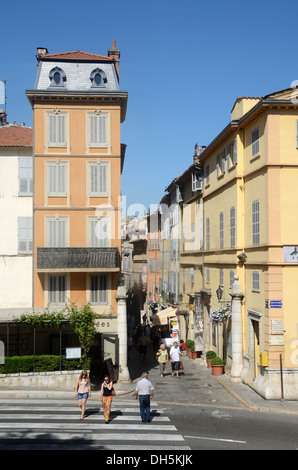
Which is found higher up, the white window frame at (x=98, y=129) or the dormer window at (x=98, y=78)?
the dormer window at (x=98, y=78)

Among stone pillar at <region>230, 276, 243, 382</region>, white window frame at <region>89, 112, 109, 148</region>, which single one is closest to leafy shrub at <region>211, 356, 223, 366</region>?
stone pillar at <region>230, 276, 243, 382</region>

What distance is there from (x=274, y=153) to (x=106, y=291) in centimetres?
1245

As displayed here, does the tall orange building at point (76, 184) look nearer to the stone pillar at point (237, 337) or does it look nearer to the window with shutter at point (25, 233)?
the window with shutter at point (25, 233)

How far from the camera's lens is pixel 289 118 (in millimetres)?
20812

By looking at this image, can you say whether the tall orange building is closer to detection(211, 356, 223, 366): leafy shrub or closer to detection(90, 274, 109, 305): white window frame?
detection(90, 274, 109, 305): white window frame

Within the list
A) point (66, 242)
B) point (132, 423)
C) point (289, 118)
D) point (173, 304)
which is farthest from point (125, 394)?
point (173, 304)

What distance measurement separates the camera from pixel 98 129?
28969mm

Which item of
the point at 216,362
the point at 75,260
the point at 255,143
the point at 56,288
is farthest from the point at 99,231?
the point at 255,143

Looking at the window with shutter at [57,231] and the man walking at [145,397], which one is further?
the window with shutter at [57,231]

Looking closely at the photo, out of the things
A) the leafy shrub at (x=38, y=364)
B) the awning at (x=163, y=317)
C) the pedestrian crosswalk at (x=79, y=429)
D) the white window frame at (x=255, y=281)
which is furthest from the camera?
the awning at (x=163, y=317)

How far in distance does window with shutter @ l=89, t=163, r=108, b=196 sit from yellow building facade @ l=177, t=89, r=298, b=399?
20.5 ft

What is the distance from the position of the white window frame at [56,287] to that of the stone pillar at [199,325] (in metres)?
9.55

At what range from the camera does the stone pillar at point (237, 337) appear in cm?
2373

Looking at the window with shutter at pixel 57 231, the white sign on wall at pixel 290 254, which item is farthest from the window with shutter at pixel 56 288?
the white sign on wall at pixel 290 254
